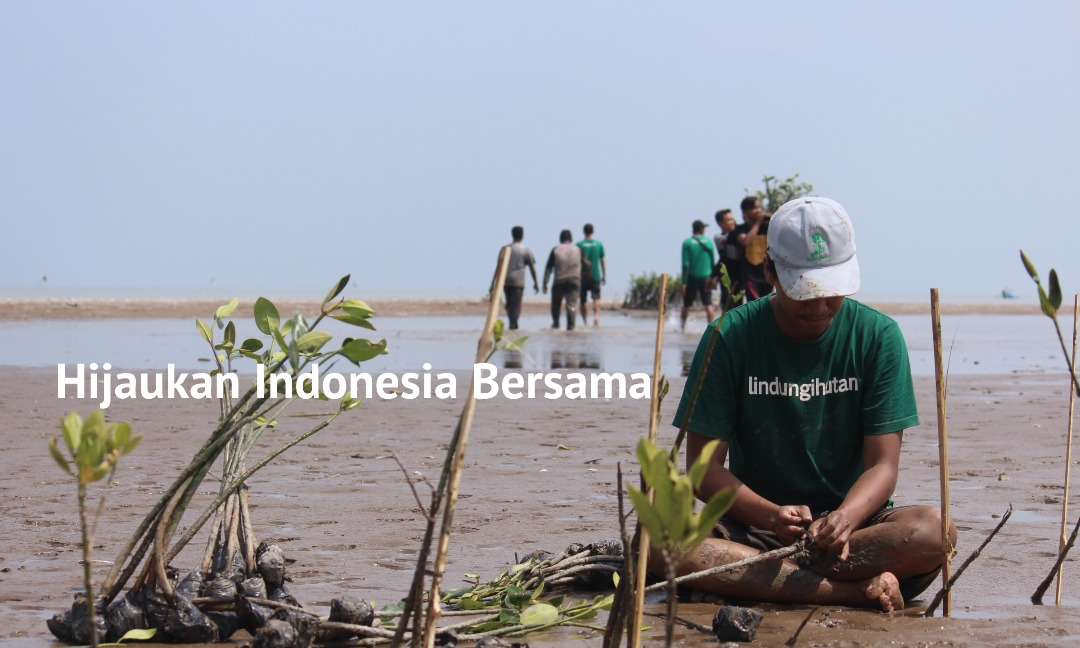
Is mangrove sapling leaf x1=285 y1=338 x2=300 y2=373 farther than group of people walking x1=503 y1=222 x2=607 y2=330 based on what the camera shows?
No

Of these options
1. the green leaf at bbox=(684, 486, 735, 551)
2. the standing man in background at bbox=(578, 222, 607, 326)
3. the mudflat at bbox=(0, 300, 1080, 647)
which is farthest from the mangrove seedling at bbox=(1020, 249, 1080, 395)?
the standing man in background at bbox=(578, 222, 607, 326)

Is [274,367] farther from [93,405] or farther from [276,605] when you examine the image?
[93,405]

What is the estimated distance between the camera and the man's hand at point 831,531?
3.07m

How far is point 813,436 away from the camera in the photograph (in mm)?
3385

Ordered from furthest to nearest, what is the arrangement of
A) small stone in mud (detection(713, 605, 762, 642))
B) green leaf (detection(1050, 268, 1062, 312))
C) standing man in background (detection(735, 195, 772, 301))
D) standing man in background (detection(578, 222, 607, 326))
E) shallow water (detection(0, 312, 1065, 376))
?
standing man in background (detection(578, 222, 607, 326)) < shallow water (detection(0, 312, 1065, 376)) < standing man in background (detection(735, 195, 772, 301)) < small stone in mud (detection(713, 605, 762, 642)) < green leaf (detection(1050, 268, 1062, 312))

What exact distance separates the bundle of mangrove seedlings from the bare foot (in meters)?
1.41

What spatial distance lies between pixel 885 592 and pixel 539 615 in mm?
1073

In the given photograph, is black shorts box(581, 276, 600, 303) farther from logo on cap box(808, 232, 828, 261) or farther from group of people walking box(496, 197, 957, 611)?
logo on cap box(808, 232, 828, 261)

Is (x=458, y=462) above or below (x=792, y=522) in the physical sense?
above

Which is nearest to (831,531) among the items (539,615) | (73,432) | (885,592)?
(885,592)

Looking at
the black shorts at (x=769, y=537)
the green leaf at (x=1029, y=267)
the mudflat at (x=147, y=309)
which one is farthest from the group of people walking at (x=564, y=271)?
the green leaf at (x=1029, y=267)

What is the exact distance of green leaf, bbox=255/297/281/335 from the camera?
2479 millimetres

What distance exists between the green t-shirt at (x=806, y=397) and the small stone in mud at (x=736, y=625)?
0.56 meters

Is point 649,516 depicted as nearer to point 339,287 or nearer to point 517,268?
point 339,287
